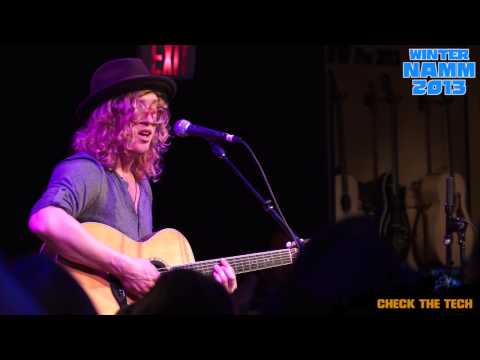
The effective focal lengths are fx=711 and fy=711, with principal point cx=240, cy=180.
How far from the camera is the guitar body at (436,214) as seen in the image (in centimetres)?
452

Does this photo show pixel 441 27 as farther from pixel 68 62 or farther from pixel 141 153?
pixel 68 62

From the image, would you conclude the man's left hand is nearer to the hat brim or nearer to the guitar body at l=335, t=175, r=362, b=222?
the hat brim

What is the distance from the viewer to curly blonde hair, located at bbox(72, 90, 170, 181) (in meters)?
3.74

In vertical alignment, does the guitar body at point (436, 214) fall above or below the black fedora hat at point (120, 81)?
below

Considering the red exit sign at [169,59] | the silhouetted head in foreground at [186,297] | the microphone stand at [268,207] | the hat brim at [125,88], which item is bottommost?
the silhouetted head in foreground at [186,297]

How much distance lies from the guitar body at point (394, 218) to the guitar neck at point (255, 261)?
1.21 m

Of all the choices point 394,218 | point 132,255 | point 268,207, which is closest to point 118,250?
point 132,255

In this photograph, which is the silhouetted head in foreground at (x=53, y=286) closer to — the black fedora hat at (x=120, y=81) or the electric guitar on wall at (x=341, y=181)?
the black fedora hat at (x=120, y=81)

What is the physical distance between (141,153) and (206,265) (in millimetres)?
732

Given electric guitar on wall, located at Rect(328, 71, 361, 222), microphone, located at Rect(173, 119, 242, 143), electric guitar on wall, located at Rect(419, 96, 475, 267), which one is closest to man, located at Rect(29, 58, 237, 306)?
microphone, located at Rect(173, 119, 242, 143)

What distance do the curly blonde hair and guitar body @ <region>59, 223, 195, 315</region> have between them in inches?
16.9

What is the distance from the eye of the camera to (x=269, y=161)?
4.82m

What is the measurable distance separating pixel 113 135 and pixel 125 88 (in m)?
0.26

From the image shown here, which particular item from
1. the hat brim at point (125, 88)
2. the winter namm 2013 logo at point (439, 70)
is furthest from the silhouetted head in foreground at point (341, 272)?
the winter namm 2013 logo at point (439, 70)
